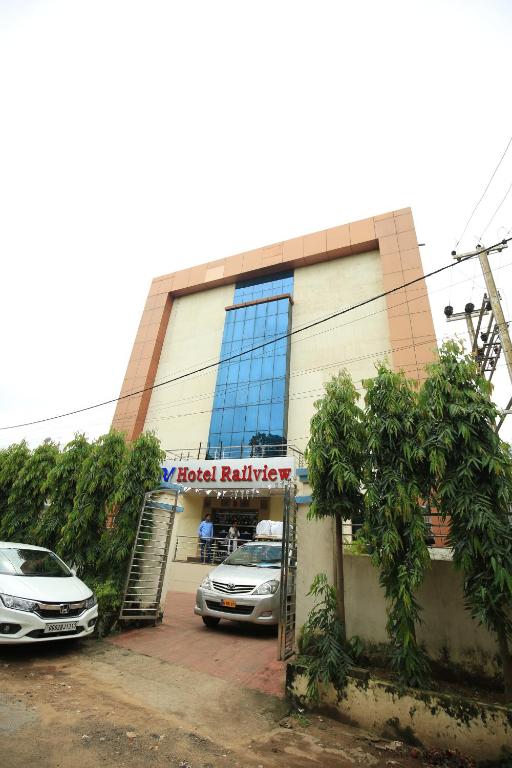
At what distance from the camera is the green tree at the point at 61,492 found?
8.38 metres

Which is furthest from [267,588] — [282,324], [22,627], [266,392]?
[282,324]

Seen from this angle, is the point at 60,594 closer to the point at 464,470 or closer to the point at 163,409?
the point at 464,470

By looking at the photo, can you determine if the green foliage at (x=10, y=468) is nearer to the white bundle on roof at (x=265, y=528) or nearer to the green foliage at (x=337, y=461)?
the white bundle on roof at (x=265, y=528)

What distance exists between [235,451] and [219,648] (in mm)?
12849

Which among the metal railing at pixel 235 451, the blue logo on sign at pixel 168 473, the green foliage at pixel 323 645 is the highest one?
the metal railing at pixel 235 451

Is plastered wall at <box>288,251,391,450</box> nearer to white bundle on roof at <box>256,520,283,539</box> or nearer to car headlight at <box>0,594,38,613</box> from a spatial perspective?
white bundle on roof at <box>256,520,283,539</box>

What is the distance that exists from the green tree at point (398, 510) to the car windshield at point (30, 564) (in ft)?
17.3

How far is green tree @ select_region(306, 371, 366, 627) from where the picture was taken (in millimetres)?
4297

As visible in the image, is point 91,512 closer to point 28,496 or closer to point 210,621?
point 210,621

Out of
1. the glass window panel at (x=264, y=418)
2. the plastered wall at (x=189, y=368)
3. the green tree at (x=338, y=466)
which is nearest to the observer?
the green tree at (x=338, y=466)

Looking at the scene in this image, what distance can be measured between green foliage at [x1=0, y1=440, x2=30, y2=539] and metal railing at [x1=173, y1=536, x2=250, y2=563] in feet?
17.5

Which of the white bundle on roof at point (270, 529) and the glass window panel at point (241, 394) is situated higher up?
the glass window panel at point (241, 394)

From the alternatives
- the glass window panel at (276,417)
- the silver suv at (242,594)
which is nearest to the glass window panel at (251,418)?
the glass window panel at (276,417)

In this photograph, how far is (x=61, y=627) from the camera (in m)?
5.12
